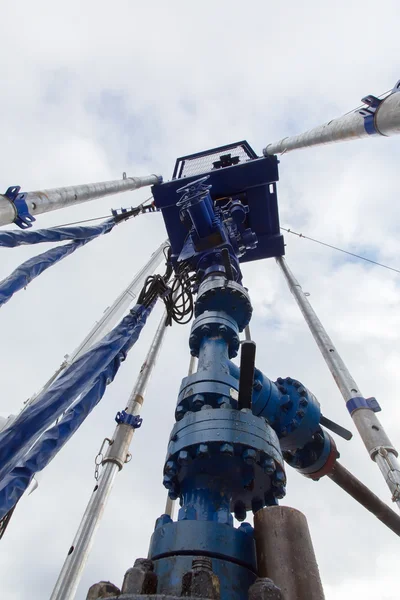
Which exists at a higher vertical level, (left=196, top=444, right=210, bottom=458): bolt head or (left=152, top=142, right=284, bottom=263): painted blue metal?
(left=152, top=142, right=284, bottom=263): painted blue metal

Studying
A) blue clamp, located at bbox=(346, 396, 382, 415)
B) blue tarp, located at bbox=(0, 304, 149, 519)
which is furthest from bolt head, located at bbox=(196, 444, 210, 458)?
blue clamp, located at bbox=(346, 396, 382, 415)

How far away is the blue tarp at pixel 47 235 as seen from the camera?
404 centimetres

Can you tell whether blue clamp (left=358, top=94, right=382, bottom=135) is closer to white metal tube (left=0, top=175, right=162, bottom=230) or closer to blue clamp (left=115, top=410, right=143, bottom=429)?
white metal tube (left=0, top=175, right=162, bottom=230)

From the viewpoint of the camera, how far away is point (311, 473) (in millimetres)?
3182

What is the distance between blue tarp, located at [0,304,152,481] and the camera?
2.46 meters

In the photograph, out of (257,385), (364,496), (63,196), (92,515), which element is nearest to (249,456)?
(257,385)

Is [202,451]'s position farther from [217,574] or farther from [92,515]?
[92,515]

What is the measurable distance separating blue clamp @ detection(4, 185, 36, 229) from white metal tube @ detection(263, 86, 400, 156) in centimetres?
395

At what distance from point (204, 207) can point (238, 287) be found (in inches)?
70.8

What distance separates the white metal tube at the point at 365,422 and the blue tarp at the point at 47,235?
4.14 m

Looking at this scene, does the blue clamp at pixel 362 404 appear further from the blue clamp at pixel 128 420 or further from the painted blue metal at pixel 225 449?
the blue clamp at pixel 128 420

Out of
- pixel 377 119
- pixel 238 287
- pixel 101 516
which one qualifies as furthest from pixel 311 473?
pixel 377 119

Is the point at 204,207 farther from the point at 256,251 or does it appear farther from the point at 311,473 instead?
the point at 256,251

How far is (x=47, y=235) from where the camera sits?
4.74 metres
